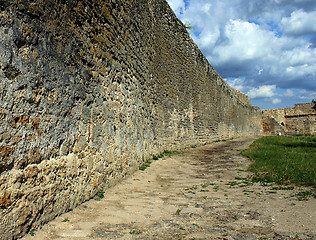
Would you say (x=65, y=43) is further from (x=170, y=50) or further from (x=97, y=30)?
(x=170, y=50)

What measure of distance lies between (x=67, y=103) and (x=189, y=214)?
63.6 inches

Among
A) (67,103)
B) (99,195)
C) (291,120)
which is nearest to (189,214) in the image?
(99,195)

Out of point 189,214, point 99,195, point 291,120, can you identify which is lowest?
point 189,214

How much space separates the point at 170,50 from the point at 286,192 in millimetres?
5839

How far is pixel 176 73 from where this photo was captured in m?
8.23

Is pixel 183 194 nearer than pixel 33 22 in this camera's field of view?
No

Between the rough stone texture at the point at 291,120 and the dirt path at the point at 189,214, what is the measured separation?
81.3ft

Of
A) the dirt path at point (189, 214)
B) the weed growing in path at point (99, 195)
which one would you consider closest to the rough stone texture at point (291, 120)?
the dirt path at point (189, 214)

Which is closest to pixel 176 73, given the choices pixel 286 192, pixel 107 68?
pixel 107 68

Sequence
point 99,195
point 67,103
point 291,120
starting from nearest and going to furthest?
point 67,103 → point 99,195 → point 291,120

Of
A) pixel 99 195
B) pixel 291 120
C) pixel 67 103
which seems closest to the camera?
pixel 67 103

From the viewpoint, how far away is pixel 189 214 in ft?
7.84

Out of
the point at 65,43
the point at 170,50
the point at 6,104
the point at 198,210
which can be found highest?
the point at 170,50

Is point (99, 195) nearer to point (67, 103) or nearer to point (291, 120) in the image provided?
point (67, 103)
